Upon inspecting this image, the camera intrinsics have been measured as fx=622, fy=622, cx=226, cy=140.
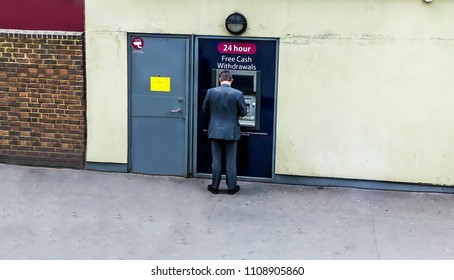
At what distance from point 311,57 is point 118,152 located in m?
3.07

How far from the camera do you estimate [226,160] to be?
26.9ft

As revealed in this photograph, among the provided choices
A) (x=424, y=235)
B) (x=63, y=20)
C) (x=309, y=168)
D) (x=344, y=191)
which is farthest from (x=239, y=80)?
(x=424, y=235)

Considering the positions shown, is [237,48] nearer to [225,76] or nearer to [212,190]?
[225,76]

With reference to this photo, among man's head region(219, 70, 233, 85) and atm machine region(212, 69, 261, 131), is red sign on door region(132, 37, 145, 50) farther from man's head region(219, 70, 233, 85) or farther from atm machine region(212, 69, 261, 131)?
man's head region(219, 70, 233, 85)

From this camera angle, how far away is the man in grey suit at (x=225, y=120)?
314 inches

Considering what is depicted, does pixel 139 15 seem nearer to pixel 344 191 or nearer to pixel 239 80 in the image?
pixel 239 80

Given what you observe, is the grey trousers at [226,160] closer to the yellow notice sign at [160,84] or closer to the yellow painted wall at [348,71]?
the yellow painted wall at [348,71]

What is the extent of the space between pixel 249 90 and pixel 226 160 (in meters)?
1.08

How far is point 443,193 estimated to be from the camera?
8.48 metres

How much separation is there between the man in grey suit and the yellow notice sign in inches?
35.0

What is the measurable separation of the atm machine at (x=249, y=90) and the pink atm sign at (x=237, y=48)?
0.27 m

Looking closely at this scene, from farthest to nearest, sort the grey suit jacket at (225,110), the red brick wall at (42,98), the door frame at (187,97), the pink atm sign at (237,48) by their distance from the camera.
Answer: the red brick wall at (42,98) → the door frame at (187,97) → the pink atm sign at (237,48) → the grey suit jacket at (225,110)

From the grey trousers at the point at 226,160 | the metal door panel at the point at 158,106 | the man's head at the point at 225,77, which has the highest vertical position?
the man's head at the point at 225,77

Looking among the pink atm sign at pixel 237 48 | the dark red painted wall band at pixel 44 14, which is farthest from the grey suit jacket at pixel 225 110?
the dark red painted wall band at pixel 44 14
